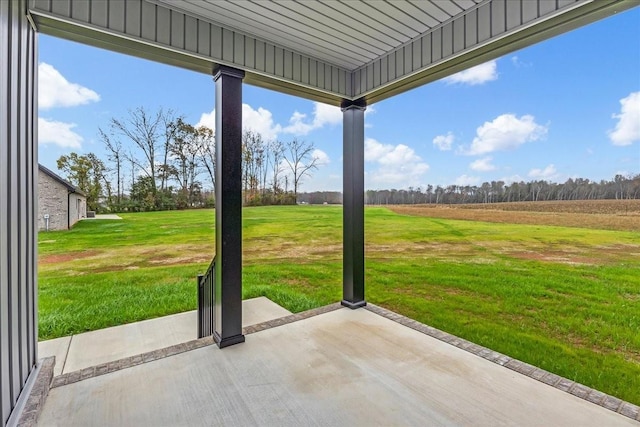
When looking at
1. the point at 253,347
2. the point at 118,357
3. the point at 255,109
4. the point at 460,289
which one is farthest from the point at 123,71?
the point at 460,289

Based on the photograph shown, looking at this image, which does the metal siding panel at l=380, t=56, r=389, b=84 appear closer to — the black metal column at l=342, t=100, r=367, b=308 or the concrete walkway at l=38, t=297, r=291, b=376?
the black metal column at l=342, t=100, r=367, b=308

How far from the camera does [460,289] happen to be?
141 inches

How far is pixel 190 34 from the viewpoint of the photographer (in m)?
2.23

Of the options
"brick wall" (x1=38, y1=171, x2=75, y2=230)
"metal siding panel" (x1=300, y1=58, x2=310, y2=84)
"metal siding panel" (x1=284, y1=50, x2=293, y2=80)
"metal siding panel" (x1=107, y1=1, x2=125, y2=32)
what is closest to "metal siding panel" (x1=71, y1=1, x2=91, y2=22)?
"metal siding panel" (x1=107, y1=1, x2=125, y2=32)

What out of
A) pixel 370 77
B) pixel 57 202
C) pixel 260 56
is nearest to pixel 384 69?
pixel 370 77

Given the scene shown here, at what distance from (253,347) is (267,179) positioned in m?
2.08

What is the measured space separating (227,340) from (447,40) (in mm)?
3187

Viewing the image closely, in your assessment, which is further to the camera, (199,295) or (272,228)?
(272,228)

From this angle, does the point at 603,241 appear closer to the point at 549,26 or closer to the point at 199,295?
the point at 549,26

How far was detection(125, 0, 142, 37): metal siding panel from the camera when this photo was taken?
6.48ft

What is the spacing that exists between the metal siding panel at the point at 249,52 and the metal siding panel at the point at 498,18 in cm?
191

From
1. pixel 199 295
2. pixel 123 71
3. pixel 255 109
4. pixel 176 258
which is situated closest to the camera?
pixel 123 71

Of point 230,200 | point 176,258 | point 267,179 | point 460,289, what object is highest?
point 267,179

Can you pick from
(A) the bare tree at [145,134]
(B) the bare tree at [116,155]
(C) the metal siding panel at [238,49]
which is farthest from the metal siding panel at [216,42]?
(B) the bare tree at [116,155]
